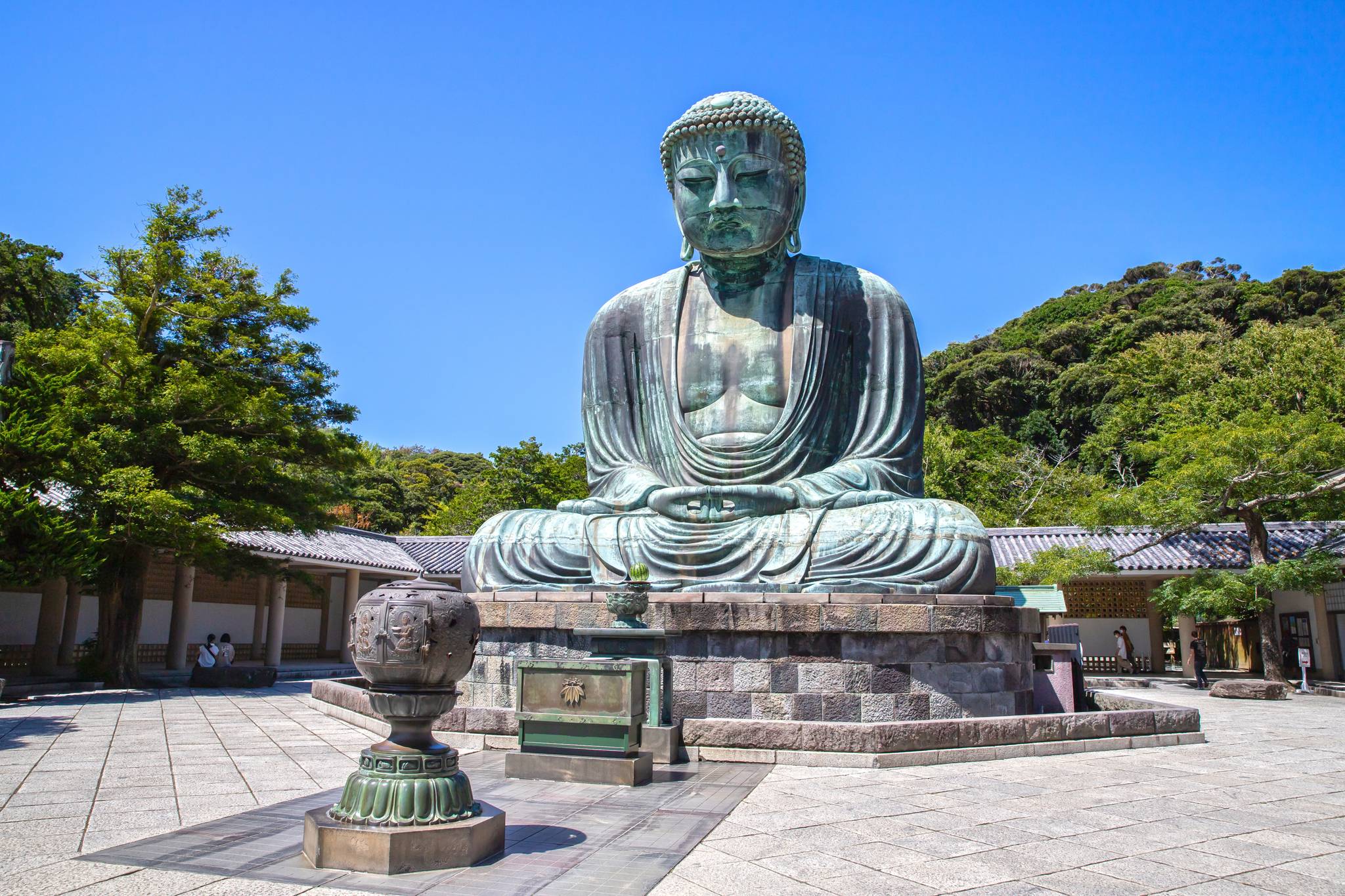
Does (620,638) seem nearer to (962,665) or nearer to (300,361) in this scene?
(962,665)

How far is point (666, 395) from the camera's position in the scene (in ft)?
30.4

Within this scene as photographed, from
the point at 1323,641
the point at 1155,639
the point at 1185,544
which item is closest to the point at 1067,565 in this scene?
the point at 1185,544

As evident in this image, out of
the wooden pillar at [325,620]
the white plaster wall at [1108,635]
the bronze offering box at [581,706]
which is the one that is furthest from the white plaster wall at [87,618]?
the white plaster wall at [1108,635]

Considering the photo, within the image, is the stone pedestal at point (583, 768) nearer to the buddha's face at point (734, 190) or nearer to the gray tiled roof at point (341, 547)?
the buddha's face at point (734, 190)

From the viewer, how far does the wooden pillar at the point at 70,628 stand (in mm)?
16094

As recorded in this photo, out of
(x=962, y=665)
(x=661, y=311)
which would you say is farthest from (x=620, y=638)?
(x=661, y=311)

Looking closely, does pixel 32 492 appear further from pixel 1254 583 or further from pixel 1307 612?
pixel 1307 612

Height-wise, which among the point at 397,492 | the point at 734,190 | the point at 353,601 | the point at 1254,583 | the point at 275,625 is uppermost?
the point at 397,492

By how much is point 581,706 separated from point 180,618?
1398cm

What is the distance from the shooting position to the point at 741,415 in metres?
8.96

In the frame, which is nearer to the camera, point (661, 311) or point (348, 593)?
point (661, 311)

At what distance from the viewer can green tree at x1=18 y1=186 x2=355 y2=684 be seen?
12.0 metres

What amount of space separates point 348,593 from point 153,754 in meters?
16.2

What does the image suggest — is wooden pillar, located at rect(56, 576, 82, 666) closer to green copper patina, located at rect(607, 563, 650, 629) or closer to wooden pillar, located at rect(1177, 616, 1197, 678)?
green copper patina, located at rect(607, 563, 650, 629)
